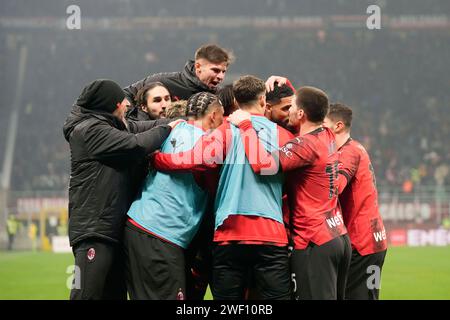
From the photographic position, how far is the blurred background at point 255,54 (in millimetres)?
24125

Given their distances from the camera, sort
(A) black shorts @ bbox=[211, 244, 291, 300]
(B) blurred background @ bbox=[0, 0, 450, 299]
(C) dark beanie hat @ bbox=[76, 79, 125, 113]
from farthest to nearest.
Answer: (B) blurred background @ bbox=[0, 0, 450, 299], (C) dark beanie hat @ bbox=[76, 79, 125, 113], (A) black shorts @ bbox=[211, 244, 291, 300]

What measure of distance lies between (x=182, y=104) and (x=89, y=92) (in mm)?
670

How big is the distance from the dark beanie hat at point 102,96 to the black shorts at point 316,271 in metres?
1.47

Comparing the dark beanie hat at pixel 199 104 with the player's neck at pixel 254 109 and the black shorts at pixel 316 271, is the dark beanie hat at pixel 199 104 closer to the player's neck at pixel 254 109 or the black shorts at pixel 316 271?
the player's neck at pixel 254 109

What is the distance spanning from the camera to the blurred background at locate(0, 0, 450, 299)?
2412 cm

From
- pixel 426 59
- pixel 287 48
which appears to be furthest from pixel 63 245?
pixel 426 59

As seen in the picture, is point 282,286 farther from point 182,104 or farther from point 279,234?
point 182,104

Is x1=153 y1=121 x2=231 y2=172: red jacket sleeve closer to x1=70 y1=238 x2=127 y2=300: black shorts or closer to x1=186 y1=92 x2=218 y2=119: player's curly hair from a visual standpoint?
x1=186 y1=92 x2=218 y2=119: player's curly hair

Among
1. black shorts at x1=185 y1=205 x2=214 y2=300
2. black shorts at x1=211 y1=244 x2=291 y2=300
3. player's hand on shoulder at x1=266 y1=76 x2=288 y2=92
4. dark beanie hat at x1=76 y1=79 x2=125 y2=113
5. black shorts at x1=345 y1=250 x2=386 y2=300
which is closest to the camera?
black shorts at x1=211 y1=244 x2=291 y2=300

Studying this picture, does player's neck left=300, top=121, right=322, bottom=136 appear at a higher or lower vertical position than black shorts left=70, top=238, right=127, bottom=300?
higher

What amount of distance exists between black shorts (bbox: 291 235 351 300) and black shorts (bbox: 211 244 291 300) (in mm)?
84

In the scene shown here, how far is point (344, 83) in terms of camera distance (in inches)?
998

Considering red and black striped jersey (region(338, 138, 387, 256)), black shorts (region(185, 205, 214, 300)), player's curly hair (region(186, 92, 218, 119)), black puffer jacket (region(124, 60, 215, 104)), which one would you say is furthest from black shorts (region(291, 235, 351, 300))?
black puffer jacket (region(124, 60, 215, 104))
